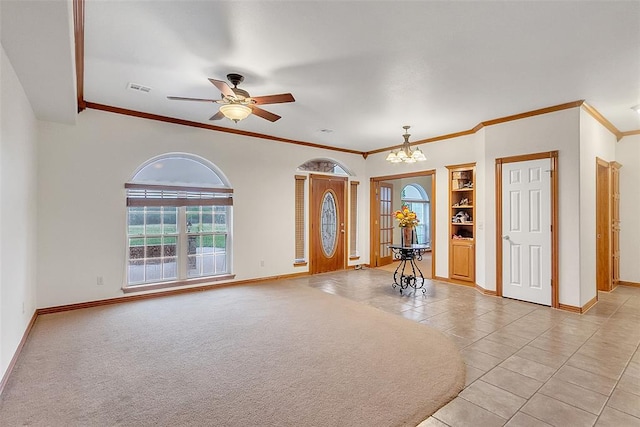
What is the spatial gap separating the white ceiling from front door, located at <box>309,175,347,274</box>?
2.42 meters

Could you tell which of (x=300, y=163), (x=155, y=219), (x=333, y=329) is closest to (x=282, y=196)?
(x=300, y=163)

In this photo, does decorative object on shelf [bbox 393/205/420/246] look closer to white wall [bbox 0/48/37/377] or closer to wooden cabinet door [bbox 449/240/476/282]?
wooden cabinet door [bbox 449/240/476/282]

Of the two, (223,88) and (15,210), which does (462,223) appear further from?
(15,210)

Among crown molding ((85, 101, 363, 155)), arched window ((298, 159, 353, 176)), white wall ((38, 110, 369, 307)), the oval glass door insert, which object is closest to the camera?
white wall ((38, 110, 369, 307))

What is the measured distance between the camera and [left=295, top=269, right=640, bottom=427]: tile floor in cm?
213

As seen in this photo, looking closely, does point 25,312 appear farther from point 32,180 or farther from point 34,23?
point 34,23

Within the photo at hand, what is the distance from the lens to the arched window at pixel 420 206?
443 inches

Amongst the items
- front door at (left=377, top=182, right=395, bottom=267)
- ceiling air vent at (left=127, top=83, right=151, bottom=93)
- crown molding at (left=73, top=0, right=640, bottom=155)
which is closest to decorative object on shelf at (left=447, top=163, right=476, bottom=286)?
crown molding at (left=73, top=0, right=640, bottom=155)

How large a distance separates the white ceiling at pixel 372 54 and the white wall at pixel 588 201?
32 cm

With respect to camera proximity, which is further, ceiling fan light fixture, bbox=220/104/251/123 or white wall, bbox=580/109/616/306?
white wall, bbox=580/109/616/306

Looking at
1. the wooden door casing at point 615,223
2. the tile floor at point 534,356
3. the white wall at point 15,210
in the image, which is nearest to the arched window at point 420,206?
the wooden door casing at point 615,223

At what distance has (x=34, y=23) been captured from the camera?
207 centimetres

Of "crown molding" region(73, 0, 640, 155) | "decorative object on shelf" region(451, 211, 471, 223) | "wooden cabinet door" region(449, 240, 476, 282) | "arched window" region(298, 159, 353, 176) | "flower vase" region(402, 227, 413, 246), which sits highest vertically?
"crown molding" region(73, 0, 640, 155)

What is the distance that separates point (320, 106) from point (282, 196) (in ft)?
7.60
